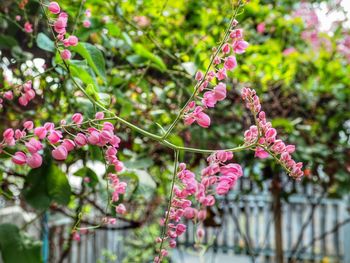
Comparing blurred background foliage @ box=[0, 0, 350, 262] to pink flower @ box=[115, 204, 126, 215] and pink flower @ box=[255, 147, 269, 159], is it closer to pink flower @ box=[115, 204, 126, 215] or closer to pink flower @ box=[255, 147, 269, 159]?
pink flower @ box=[115, 204, 126, 215]

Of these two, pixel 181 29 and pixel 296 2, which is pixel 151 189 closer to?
pixel 181 29

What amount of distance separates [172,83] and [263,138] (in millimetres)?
753

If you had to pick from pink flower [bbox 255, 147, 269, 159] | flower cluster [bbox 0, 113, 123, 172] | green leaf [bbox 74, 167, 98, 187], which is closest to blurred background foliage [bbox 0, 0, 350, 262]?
green leaf [bbox 74, 167, 98, 187]

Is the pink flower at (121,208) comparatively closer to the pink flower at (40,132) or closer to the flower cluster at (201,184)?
the flower cluster at (201,184)

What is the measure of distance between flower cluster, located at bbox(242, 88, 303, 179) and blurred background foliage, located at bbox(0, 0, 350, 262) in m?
0.21

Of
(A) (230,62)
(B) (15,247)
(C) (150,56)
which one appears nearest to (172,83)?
(C) (150,56)

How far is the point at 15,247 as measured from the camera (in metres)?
0.84

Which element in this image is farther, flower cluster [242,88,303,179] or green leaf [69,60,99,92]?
green leaf [69,60,99,92]

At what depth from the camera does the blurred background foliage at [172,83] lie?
90cm

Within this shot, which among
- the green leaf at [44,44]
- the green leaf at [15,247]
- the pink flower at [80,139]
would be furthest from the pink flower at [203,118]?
the green leaf at [15,247]

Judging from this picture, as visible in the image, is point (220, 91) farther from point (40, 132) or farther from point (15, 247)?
point (15, 247)

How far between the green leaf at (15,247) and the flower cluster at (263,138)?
54 centimetres

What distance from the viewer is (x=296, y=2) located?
1.84 meters

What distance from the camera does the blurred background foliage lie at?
0.90 m
